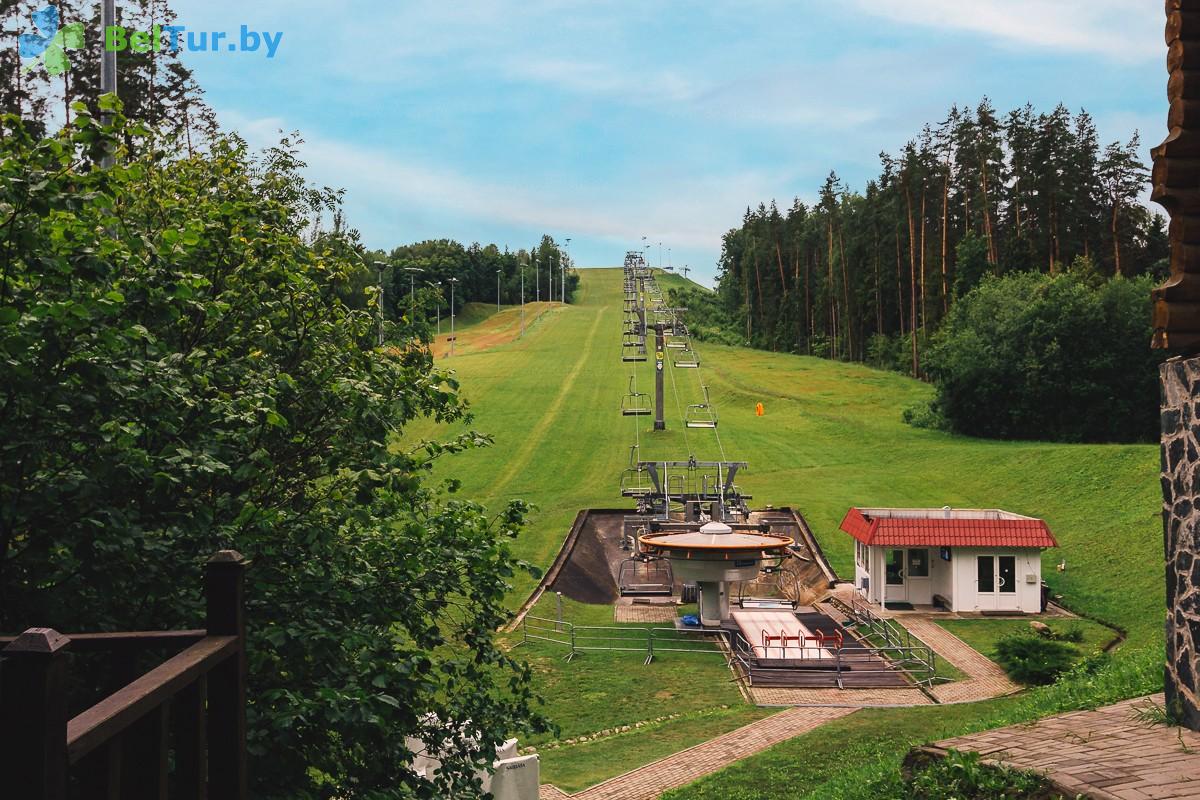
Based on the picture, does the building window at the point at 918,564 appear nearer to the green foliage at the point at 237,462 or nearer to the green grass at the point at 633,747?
the green grass at the point at 633,747

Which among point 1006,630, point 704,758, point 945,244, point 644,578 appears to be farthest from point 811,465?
point 945,244

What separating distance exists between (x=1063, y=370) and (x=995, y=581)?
29.4 metres

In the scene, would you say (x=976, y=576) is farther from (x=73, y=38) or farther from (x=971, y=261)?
(x=971, y=261)

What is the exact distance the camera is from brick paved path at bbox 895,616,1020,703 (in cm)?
2008

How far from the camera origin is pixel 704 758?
641 inches

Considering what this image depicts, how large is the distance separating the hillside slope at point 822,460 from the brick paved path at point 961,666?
386cm

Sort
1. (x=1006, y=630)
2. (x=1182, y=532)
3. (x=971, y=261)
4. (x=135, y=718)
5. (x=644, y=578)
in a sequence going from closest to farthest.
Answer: (x=135, y=718)
(x=1182, y=532)
(x=1006, y=630)
(x=644, y=578)
(x=971, y=261)

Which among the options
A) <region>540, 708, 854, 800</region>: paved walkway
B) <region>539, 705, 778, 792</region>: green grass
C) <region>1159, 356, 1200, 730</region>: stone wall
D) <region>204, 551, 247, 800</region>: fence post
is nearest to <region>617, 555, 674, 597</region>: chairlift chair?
<region>539, 705, 778, 792</region>: green grass

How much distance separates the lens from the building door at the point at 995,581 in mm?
27219

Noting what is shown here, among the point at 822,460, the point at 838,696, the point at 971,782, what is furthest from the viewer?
the point at 822,460

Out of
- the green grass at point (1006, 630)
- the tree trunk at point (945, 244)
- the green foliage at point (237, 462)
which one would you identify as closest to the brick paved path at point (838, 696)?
the green grass at point (1006, 630)

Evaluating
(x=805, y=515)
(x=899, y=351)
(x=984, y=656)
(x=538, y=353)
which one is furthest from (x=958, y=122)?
(x=984, y=656)

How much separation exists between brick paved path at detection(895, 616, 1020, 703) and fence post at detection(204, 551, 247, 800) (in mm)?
18419

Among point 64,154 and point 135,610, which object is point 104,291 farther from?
point 135,610
